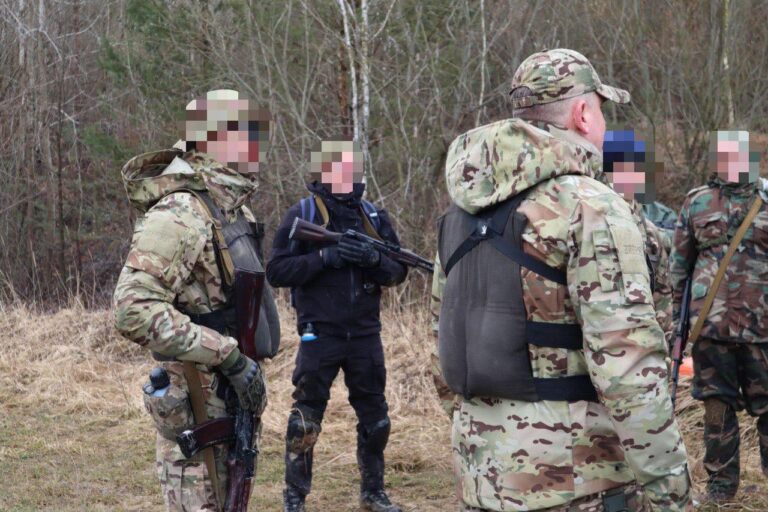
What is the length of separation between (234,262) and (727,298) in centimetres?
298

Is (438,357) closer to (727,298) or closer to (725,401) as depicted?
(727,298)

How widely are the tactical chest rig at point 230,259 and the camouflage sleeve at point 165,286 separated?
8cm

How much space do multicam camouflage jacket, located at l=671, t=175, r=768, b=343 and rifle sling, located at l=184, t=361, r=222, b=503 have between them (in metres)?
3.02

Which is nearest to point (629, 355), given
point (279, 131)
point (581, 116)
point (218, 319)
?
point (581, 116)

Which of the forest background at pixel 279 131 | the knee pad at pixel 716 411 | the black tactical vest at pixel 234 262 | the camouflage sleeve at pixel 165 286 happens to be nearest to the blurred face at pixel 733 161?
the knee pad at pixel 716 411

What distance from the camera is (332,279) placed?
514 centimetres

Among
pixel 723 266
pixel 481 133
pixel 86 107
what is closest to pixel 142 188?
pixel 481 133

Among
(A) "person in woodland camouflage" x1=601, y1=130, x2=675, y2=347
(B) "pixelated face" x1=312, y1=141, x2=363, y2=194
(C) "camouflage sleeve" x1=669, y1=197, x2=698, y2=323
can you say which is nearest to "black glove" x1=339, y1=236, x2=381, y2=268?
(B) "pixelated face" x1=312, y1=141, x2=363, y2=194

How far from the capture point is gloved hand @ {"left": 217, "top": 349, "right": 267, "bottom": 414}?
330 cm

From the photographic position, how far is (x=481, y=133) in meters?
2.66

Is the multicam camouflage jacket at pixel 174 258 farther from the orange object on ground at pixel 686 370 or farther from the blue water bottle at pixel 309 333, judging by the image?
the orange object on ground at pixel 686 370

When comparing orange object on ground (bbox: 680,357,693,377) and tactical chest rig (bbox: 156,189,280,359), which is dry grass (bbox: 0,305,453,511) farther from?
tactical chest rig (bbox: 156,189,280,359)

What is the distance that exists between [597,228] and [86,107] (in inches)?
615

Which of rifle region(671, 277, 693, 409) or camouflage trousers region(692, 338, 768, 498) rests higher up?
rifle region(671, 277, 693, 409)
